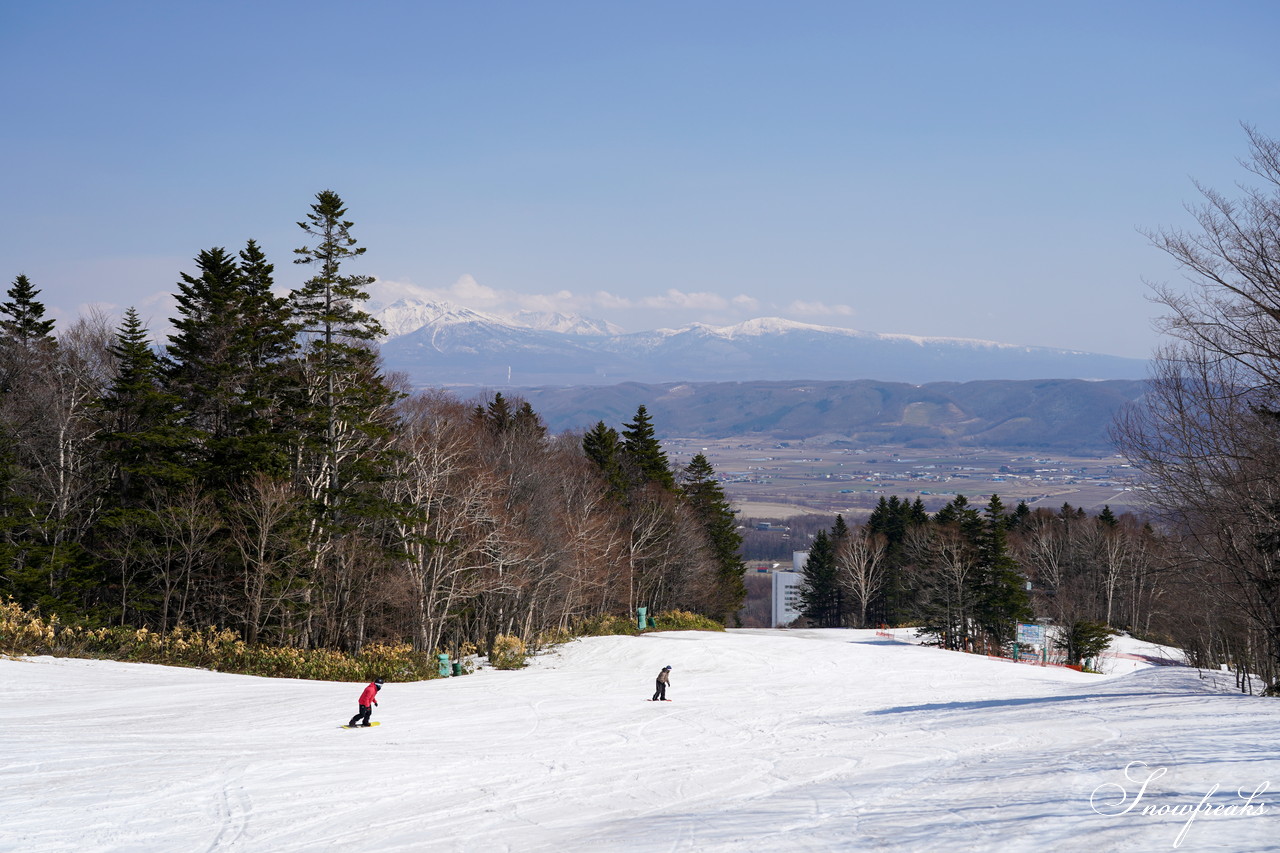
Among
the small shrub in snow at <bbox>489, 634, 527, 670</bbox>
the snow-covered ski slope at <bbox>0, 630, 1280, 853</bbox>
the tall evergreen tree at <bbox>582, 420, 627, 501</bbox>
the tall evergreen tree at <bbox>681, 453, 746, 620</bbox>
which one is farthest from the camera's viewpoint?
the tall evergreen tree at <bbox>681, 453, 746, 620</bbox>

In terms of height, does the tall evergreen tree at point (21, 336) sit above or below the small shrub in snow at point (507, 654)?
above

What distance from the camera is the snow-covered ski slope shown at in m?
10.8

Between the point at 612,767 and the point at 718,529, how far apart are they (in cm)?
5817

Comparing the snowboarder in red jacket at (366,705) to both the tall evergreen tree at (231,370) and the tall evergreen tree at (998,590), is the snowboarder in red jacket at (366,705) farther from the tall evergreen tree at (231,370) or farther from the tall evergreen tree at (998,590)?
the tall evergreen tree at (998,590)

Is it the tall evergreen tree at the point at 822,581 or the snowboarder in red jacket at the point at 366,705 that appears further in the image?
the tall evergreen tree at the point at 822,581

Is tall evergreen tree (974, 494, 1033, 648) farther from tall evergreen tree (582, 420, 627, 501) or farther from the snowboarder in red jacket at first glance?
the snowboarder in red jacket

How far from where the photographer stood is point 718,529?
7388 cm

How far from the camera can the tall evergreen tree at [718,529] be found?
7204cm

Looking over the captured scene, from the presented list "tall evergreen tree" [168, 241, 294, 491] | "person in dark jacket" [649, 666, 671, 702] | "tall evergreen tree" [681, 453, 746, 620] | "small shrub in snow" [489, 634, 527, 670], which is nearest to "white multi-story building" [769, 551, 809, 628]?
"tall evergreen tree" [681, 453, 746, 620]

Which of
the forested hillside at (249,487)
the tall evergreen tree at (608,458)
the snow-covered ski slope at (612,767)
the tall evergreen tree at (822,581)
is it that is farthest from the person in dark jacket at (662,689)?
the tall evergreen tree at (822,581)

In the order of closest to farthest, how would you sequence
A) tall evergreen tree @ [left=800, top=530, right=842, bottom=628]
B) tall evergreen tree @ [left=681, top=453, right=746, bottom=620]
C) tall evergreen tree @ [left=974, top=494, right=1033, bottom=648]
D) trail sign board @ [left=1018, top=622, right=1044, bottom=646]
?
trail sign board @ [left=1018, top=622, right=1044, bottom=646] → tall evergreen tree @ [left=974, top=494, right=1033, bottom=648] → tall evergreen tree @ [left=681, top=453, right=746, bottom=620] → tall evergreen tree @ [left=800, top=530, right=842, bottom=628]

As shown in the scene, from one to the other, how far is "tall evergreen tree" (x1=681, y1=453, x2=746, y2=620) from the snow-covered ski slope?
45.2 metres

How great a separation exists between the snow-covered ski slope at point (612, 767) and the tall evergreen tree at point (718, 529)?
45.2 m

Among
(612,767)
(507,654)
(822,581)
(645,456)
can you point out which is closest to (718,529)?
(645,456)
